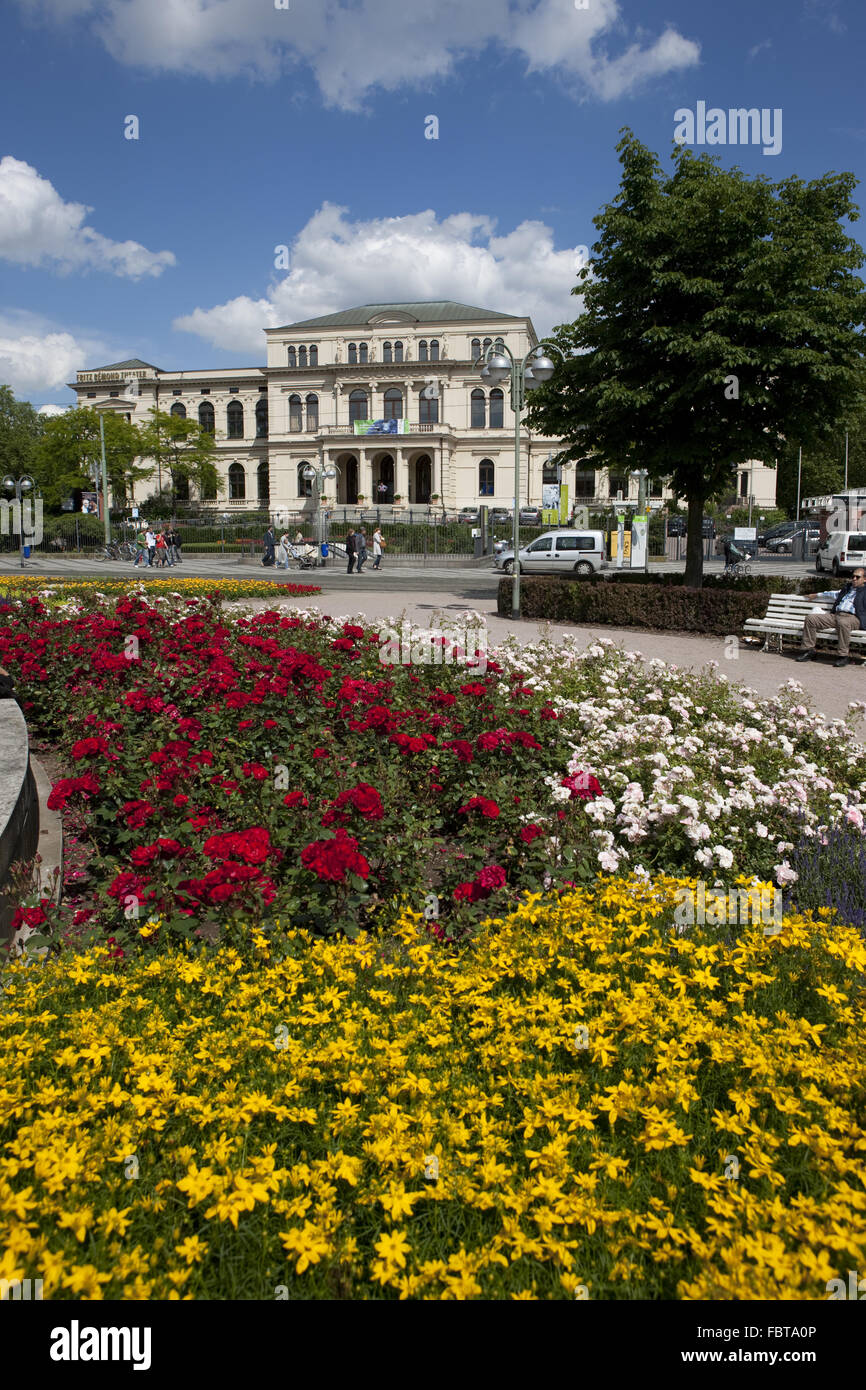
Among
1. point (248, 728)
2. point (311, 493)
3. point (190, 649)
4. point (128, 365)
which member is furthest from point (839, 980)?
point (128, 365)

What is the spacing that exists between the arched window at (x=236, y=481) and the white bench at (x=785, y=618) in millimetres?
70776

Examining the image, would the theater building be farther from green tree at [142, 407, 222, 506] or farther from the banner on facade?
green tree at [142, 407, 222, 506]

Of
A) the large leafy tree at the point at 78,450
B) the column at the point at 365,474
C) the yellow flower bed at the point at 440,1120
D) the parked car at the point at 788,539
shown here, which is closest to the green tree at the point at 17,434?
the large leafy tree at the point at 78,450

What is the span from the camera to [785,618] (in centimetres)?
1288

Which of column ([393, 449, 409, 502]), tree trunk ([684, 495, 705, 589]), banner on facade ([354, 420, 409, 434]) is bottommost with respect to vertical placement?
tree trunk ([684, 495, 705, 589])

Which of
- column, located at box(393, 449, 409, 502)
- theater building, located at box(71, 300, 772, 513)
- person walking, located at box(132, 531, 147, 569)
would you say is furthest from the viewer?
theater building, located at box(71, 300, 772, 513)

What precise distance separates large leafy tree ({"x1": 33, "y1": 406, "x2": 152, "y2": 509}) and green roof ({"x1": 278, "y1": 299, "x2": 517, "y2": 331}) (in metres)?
19.7

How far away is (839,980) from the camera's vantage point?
3.13m

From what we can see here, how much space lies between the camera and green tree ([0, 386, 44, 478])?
7506 centimetres

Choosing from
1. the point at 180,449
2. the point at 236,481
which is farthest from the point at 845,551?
the point at 236,481

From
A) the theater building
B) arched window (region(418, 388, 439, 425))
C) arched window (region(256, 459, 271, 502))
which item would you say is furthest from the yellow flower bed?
arched window (region(256, 459, 271, 502))

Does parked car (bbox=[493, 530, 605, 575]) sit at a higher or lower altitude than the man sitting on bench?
higher

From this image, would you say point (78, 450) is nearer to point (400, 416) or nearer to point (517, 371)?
point (400, 416)
